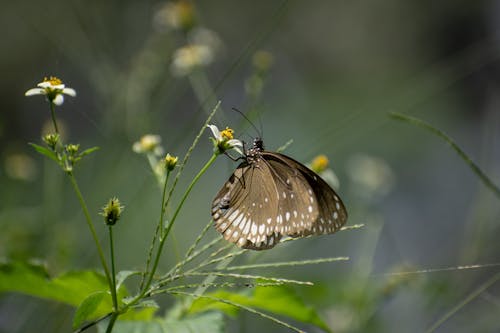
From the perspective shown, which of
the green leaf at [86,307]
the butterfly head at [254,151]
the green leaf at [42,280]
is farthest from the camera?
the butterfly head at [254,151]

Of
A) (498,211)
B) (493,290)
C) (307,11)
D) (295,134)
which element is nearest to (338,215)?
(498,211)

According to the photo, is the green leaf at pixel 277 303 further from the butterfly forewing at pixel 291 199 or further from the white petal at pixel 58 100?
the white petal at pixel 58 100

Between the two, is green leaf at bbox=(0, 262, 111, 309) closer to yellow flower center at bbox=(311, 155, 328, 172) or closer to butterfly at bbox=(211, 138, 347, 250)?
butterfly at bbox=(211, 138, 347, 250)

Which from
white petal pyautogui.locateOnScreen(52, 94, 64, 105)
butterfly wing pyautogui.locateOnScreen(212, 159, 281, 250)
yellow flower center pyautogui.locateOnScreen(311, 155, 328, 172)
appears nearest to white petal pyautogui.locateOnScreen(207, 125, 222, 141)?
butterfly wing pyautogui.locateOnScreen(212, 159, 281, 250)

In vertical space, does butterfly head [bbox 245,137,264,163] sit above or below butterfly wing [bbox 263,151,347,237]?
above

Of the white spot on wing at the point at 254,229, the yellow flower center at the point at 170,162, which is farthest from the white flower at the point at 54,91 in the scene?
the white spot on wing at the point at 254,229

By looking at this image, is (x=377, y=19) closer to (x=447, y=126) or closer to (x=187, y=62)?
(x=447, y=126)

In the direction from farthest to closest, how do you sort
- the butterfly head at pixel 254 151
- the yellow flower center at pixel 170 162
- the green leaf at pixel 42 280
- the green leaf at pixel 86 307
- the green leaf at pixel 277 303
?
the butterfly head at pixel 254 151 → the green leaf at pixel 277 303 → the green leaf at pixel 42 280 → the yellow flower center at pixel 170 162 → the green leaf at pixel 86 307
